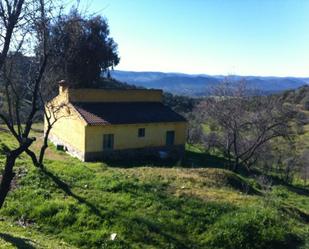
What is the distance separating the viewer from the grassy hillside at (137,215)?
523 inches

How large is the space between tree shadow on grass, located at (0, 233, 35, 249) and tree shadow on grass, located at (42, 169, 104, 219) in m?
3.69

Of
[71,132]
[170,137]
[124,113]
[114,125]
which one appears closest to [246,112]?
[170,137]

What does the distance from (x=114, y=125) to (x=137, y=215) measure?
13.1 meters

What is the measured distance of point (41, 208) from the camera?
1468cm

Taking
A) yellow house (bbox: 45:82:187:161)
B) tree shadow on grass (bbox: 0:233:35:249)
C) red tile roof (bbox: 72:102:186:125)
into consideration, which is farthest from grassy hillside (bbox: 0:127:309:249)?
red tile roof (bbox: 72:102:186:125)

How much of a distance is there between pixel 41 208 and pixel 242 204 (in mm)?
7528

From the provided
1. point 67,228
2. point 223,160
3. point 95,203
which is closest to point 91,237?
point 67,228

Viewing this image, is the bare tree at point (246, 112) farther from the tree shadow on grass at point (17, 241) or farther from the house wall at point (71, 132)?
the tree shadow on grass at point (17, 241)

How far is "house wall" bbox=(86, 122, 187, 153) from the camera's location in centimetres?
2655

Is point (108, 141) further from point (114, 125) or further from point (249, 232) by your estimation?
point (249, 232)

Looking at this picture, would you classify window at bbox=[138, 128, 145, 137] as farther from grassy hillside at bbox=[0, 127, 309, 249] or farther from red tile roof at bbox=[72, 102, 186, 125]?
grassy hillside at bbox=[0, 127, 309, 249]

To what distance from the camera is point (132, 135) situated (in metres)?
28.4

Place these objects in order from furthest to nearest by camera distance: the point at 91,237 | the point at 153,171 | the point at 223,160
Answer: the point at 223,160 < the point at 153,171 < the point at 91,237

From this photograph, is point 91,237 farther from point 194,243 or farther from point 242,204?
point 242,204
